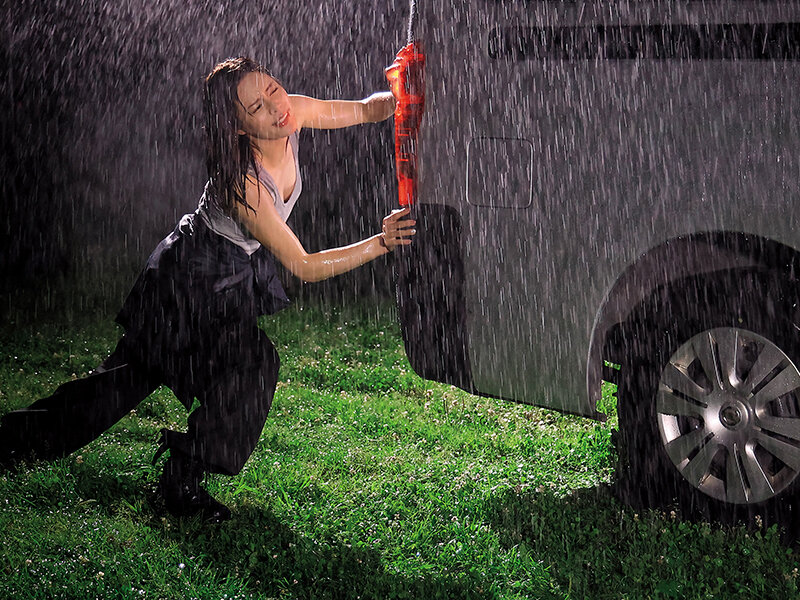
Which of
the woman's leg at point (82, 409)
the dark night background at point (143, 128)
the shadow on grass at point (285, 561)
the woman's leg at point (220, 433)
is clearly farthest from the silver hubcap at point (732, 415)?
the dark night background at point (143, 128)

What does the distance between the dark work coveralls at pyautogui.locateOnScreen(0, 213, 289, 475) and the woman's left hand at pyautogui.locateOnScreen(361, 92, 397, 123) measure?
83 centimetres

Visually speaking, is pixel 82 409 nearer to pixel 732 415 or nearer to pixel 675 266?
pixel 675 266

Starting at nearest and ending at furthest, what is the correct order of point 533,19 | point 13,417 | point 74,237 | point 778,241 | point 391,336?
1. point 778,241
2. point 533,19
3. point 13,417
4. point 391,336
5. point 74,237

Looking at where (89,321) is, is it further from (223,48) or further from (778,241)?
(778,241)

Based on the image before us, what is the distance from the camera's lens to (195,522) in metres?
3.78

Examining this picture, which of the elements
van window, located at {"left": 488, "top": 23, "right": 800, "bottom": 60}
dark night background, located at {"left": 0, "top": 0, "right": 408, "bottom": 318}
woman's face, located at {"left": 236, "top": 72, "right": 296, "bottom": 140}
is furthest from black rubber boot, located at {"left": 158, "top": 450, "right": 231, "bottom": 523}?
dark night background, located at {"left": 0, "top": 0, "right": 408, "bottom": 318}

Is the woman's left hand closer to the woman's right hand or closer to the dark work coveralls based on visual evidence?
the woman's right hand

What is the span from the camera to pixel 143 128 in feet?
30.2

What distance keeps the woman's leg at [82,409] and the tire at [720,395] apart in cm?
195

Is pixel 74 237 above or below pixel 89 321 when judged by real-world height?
above

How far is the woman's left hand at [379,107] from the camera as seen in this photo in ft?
14.3

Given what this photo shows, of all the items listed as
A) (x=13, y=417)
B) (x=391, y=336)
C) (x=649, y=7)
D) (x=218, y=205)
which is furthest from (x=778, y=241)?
(x=391, y=336)

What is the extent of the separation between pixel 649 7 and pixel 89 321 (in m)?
5.00

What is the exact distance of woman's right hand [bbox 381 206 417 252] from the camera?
3.75 meters
